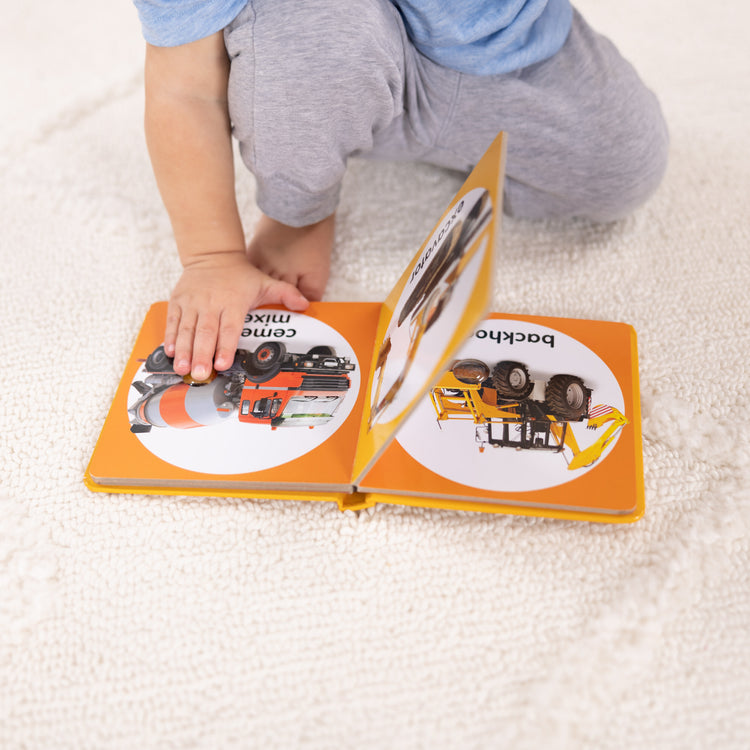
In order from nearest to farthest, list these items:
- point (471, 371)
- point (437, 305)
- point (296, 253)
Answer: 1. point (437, 305)
2. point (471, 371)
3. point (296, 253)

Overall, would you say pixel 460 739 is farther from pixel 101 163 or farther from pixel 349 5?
pixel 101 163

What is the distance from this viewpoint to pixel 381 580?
0.44 meters

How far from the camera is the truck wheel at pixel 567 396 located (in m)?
0.48

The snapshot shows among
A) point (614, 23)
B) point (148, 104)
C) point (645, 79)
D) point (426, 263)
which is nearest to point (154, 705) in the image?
point (426, 263)

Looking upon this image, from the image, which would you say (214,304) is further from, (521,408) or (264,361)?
(521,408)

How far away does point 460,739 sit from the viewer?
38cm

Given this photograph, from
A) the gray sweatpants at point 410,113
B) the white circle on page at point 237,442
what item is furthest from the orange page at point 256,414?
the gray sweatpants at point 410,113

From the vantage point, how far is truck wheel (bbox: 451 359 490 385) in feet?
1.63

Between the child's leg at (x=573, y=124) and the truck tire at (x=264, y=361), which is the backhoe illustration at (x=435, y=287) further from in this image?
the child's leg at (x=573, y=124)

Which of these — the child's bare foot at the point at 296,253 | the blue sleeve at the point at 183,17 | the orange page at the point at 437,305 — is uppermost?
the blue sleeve at the point at 183,17

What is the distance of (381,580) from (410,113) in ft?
1.25

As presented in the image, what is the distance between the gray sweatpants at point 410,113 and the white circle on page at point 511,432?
168 millimetres

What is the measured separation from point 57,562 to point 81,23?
75cm

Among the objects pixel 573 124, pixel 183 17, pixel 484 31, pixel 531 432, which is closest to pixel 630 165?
pixel 573 124
